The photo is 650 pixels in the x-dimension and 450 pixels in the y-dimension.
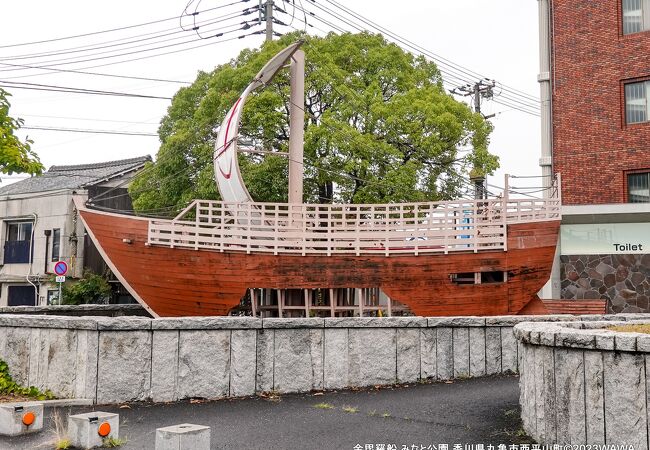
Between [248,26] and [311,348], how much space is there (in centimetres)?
2324

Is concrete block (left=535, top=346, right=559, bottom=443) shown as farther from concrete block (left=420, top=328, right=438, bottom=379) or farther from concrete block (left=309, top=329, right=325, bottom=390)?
concrete block (left=309, top=329, right=325, bottom=390)

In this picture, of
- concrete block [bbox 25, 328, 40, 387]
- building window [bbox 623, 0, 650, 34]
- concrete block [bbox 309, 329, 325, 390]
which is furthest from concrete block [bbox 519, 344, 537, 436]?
building window [bbox 623, 0, 650, 34]

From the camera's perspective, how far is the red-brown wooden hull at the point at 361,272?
48.5ft

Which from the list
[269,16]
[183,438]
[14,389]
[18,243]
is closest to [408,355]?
[183,438]

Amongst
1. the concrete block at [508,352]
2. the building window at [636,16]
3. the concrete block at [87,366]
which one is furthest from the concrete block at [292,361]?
the building window at [636,16]

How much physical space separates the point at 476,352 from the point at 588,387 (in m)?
5.41

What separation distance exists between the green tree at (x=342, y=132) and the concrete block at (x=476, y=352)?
459 inches

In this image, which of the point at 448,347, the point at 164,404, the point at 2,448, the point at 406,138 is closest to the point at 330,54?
the point at 406,138

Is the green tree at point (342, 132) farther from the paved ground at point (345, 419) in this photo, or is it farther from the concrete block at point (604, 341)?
the concrete block at point (604, 341)

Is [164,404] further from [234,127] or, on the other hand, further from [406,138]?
[406,138]

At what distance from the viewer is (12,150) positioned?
42.1ft

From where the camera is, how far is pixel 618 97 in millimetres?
21203

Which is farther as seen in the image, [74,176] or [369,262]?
[74,176]

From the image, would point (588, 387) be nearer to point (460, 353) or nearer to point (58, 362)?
point (460, 353)
